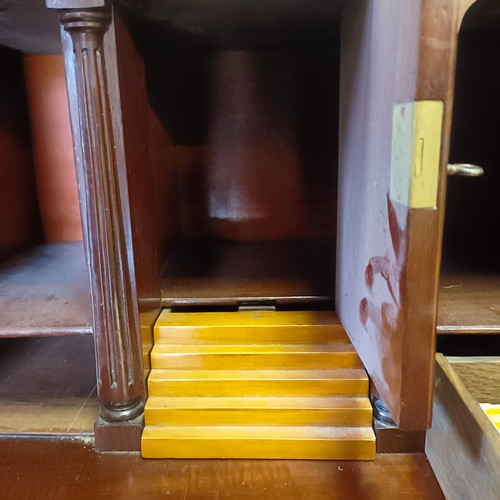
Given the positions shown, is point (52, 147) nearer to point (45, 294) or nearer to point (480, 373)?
point (45, 294)

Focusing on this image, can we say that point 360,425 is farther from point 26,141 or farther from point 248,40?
point 26,141

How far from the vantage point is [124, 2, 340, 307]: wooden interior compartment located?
1.68m

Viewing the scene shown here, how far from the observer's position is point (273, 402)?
4.25ft

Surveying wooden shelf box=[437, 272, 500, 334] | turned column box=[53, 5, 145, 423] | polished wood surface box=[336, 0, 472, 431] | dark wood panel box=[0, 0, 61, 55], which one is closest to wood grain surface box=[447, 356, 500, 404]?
wooden shelf box=[437, 272, 500, 334]

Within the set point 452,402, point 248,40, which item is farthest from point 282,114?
point 452,402

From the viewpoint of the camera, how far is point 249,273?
1583 mm

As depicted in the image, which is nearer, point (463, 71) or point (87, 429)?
point (87, 429)

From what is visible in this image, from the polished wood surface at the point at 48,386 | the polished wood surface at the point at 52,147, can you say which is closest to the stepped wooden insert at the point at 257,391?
the polished wood surface at the point at 48,386

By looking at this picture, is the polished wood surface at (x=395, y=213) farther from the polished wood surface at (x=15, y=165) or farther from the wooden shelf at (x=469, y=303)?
the polished wood surface at (x=15, y=165)

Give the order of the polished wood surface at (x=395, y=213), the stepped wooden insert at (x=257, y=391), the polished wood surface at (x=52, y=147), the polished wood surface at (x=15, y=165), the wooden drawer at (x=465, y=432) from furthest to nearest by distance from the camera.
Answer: the polished wood surface at (x=52, y=147), the polished wood surface at (x=15, y=165), the stepped wooden insert at (x=257, y=391), the wooden drawer at (x=465, y=432), the polished wood surface at (x=395, y=213)

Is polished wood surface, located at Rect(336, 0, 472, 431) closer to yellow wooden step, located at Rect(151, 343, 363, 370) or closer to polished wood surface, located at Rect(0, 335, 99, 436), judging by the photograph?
yellow wooden step, located at Rect(151, 343, 363, 370)

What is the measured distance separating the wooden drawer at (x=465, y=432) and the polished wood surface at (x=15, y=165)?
1.49 metres

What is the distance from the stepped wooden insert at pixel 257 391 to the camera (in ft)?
4.16

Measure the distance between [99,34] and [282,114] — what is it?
3.01ft
